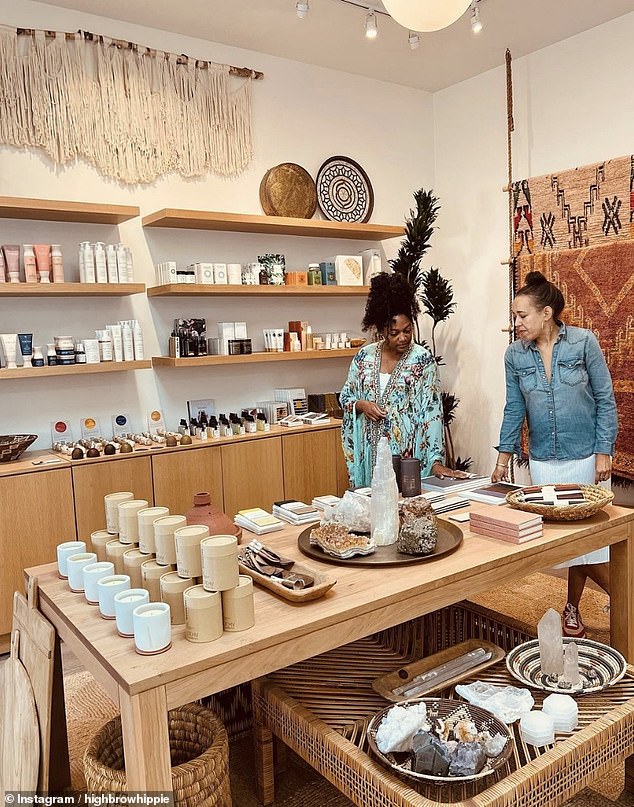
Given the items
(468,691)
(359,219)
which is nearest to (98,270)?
(359,219)

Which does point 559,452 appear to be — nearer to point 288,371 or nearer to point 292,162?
point 288,371

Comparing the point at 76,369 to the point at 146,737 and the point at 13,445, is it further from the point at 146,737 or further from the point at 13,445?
the point at 146,737

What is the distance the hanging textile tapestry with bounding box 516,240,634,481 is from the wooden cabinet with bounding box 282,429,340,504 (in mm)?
1655

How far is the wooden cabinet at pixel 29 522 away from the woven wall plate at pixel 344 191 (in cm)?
253

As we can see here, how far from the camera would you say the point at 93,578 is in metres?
1.69

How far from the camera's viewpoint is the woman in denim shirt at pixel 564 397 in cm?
294

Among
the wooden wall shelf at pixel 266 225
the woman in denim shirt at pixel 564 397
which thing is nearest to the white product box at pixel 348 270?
the wooden wall shelf at pixel 266 225

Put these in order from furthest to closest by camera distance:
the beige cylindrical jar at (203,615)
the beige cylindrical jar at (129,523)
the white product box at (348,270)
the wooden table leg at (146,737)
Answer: the white product box at (348,270)
the beige cylindrical jar at (129,523)
the beige cylindrical jar at (203,615)
the wooden table leg at (146,737)

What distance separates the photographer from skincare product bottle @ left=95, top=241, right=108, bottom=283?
3.61 meters

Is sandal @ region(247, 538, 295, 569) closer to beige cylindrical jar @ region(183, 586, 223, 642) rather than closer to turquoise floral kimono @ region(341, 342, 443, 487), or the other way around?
beige cylindrical jar @ region(183, 586, 223, 642)

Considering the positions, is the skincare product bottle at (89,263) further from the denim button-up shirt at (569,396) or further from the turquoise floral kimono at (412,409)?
the denim button-up shirt at (569,396)

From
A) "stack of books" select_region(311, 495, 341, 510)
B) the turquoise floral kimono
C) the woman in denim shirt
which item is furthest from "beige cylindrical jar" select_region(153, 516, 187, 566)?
the woman in denim shirt

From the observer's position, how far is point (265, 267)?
4281mm

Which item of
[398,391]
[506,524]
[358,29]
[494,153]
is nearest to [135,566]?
[506,524]
